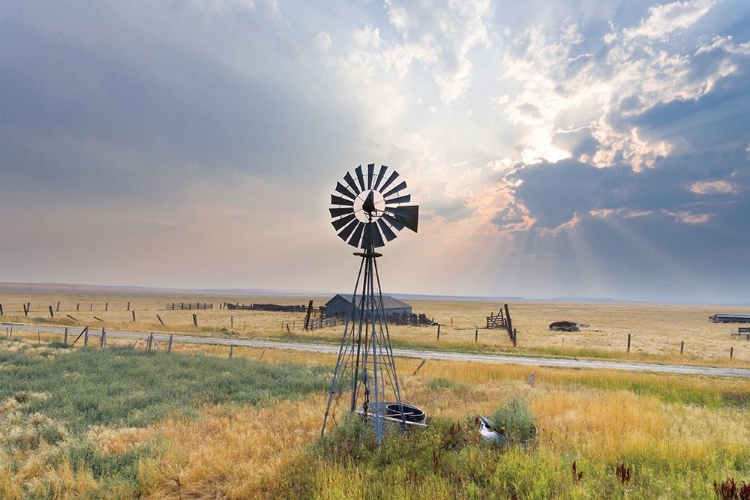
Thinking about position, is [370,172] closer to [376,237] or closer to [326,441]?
[376,237]

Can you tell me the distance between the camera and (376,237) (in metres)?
10.8

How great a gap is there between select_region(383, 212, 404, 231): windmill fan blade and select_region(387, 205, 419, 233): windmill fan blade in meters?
0.07

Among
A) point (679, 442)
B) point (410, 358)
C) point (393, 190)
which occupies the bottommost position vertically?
point (410, 358)

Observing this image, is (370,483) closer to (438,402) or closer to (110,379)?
(438,402)

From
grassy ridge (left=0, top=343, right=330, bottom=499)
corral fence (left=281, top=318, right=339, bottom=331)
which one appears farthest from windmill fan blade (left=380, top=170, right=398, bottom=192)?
corral fence (left=281, top=318, right=339, bottom=331)

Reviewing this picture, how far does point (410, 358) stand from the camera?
24.9m

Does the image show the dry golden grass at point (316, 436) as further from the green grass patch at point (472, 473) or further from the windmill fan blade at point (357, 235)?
the windmill fan blade at point (357, 235)

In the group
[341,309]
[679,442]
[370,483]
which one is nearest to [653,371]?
[679,442]

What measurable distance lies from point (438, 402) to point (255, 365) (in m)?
9.89

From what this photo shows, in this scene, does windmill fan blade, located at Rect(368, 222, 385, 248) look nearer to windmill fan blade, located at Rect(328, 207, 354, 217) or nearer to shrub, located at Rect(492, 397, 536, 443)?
windmill fan blade, located at Rect(328, 207, 354, 217)

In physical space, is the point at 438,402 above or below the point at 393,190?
below

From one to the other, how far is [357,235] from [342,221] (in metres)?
0.59

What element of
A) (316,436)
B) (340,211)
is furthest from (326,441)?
(340,211)

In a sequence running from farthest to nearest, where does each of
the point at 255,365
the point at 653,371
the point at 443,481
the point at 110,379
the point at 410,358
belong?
the point at 410,358
the point at 653,371
the point at 255,365
the point at 110,379
the point at 443,481
